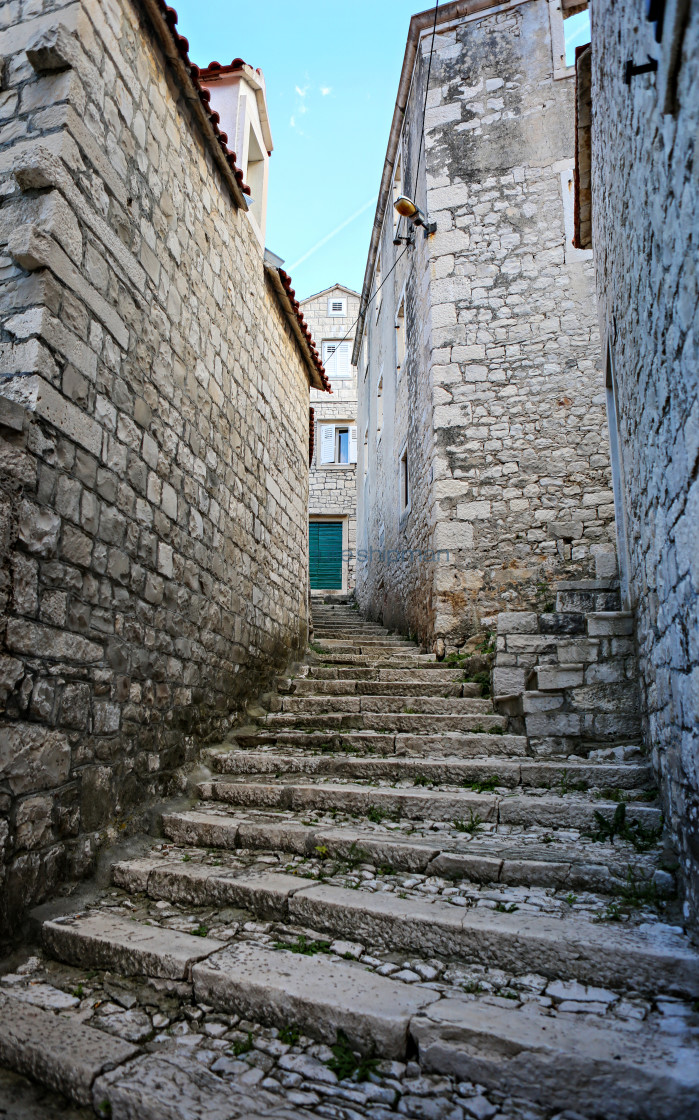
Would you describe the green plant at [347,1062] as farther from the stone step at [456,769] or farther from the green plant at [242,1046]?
the stone step at [456,769]

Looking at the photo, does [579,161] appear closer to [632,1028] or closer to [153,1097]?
[632,1028]

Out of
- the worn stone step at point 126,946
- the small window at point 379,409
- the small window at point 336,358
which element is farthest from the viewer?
the small window at point 336,358

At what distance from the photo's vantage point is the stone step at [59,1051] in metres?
1.74

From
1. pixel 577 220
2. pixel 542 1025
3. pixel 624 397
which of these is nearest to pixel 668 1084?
pixel 542 1025

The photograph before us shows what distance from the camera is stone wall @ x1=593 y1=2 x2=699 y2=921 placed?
5.93 ft

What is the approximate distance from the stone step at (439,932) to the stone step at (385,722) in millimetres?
1806

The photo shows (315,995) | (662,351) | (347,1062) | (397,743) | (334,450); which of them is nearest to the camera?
(347,1062)

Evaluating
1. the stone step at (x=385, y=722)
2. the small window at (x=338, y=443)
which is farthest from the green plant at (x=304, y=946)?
the small window at (x=338, y=443)

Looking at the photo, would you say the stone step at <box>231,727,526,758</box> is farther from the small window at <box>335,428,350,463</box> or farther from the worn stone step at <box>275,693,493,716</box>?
the small window at <box>335,428,350,463</box>

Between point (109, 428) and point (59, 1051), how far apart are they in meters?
2.30

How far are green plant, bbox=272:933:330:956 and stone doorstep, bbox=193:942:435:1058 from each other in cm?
5

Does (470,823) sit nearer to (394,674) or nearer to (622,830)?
(622,830)

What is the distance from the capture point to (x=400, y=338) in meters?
9.70

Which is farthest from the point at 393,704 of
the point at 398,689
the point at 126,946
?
the point at 126,946
